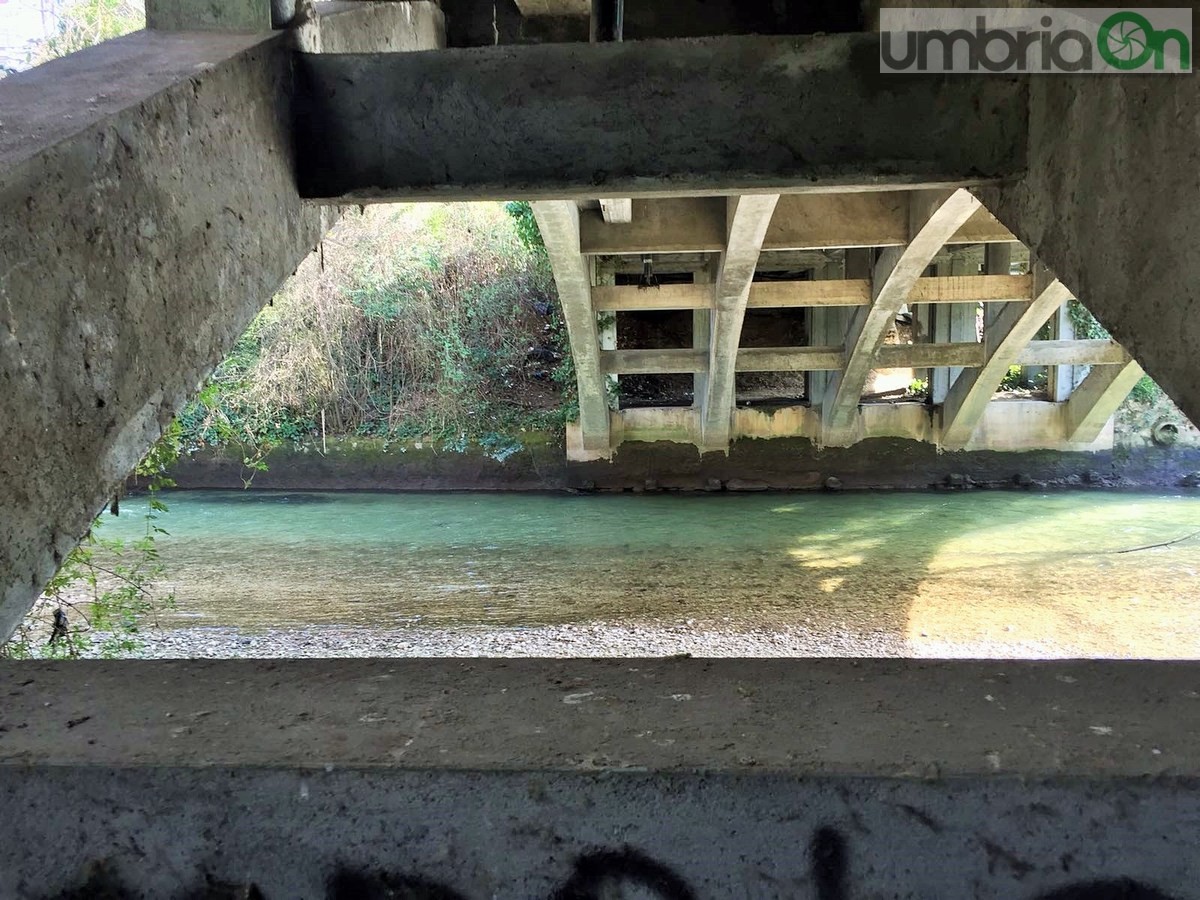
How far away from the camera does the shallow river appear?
7.44 meters

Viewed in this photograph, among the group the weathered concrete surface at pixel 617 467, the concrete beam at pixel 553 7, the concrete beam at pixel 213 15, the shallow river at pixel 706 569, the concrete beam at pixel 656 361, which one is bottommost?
the shallow river at pixel 706 569

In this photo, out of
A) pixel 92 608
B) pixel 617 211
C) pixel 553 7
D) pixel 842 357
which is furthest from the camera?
pixel 842 357

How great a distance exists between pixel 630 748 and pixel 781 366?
11542 millimetres

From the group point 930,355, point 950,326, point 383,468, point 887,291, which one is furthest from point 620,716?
point 950,326

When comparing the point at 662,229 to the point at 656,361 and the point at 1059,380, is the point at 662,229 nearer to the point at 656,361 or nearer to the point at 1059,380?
the point at 656,361

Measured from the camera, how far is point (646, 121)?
335 cm

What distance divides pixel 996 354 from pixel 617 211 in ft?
23.0

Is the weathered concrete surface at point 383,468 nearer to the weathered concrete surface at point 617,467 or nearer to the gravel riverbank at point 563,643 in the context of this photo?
the weathered concrete surface at point 617,467

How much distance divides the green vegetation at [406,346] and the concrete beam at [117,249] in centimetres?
1129

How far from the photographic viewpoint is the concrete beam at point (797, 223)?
8086 millimetres

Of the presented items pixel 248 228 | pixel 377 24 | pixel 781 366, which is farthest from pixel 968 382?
pixel 248 228

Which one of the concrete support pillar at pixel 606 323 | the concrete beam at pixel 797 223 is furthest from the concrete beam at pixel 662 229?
the concrete support pillar at pixel 606 323

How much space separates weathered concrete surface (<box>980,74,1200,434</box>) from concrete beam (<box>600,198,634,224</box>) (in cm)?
461

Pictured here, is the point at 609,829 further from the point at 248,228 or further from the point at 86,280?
the point at 248,228
